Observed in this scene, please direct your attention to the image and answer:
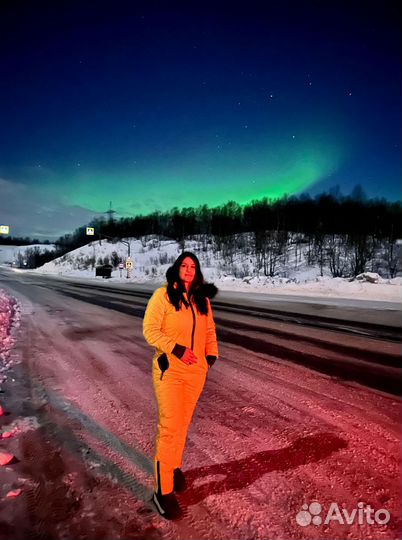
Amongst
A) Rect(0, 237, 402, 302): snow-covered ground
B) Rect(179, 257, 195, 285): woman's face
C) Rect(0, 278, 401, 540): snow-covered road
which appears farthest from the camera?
Rect(0, 237, 402, 302): snow-covered ground

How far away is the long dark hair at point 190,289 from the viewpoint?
2.76 meters

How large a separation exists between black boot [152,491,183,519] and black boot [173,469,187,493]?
A: 167 mm

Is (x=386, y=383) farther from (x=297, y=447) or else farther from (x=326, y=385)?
(x=297, y=447)

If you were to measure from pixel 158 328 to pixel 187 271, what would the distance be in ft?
1.69

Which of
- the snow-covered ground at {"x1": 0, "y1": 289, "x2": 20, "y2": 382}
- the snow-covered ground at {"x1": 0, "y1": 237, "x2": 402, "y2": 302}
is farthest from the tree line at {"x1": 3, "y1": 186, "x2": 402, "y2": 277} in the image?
the snow-covered ground at {"x1": 0, "y1": 289, "x2": 20, "y2": 382}

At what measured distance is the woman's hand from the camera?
8.58 feet

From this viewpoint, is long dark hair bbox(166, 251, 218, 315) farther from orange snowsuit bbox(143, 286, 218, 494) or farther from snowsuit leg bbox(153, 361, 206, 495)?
snowsuit leg bbox(153, 361, 206, 495)

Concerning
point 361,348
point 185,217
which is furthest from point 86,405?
point 185,217

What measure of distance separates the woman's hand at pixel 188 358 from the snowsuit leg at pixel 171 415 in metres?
0.10

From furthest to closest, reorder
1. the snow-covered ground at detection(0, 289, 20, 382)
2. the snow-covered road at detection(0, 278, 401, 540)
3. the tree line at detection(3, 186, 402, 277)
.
Answer: 1. the tree line at detection(3, 186, 402, 277)
2. the snow-covered ground at detection(0, 289, 20, 382)
3. the snow-covered road at detection(0, 278, 401, 540)

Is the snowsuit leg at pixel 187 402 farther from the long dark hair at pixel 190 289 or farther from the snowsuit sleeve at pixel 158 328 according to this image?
the long dark hair at pixel 190 289

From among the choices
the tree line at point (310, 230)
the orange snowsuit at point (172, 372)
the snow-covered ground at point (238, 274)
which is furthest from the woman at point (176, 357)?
the tree line at point (310, 230)

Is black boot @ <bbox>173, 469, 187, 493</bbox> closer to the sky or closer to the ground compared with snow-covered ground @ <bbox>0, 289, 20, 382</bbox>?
closer to the ground

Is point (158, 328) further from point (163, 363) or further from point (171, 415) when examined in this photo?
point (171, 415)
